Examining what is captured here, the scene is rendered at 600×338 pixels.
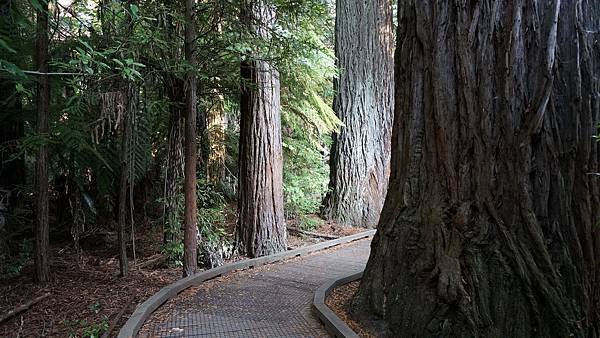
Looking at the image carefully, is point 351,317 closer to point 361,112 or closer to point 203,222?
point 203,222

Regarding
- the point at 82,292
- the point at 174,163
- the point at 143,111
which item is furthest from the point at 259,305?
the point at 143,111

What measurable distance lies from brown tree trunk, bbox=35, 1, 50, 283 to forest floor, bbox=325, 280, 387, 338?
14.2 feet

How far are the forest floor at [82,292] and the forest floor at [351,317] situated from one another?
2.52 meters

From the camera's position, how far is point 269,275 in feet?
25.8

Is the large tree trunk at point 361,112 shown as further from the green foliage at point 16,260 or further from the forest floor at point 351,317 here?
the green foliage at point 16,260

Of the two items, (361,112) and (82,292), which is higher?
(361,112)

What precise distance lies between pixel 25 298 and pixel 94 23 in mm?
4569

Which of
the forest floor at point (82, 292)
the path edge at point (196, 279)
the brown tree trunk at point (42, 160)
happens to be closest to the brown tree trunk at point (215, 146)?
the forest floor at point (82, 292)

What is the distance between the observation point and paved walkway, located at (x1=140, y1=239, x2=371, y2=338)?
5.20 metres

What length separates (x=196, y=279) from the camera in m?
7.28

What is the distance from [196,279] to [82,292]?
164 centimetres

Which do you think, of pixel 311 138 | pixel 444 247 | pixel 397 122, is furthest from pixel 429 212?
pixel 311 138

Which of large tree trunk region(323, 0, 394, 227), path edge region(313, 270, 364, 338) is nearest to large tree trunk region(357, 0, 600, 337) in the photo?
path edge region(313, 270, 364, 338)

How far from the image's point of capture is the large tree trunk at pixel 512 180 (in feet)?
14.1
